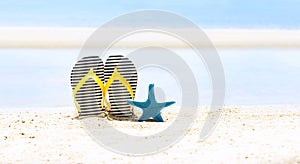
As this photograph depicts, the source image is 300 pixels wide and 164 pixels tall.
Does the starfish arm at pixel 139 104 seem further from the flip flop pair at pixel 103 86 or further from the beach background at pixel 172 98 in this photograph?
the beach background at pixel 172 98

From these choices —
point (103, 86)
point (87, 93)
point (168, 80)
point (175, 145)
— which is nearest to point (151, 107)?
point (103, 86)

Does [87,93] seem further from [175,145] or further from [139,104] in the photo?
[175,145]

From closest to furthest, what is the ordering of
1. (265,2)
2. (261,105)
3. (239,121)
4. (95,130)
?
(95,130), (239,121), (261,105), (265,2)

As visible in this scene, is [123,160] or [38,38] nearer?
[123,160]

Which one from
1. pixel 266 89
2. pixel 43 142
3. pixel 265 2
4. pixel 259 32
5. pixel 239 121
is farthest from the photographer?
pixel 265 2

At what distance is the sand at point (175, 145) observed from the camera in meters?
5.29

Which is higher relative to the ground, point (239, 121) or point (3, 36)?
point (3, 36)

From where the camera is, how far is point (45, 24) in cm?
2723

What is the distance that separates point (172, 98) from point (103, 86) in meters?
2.27

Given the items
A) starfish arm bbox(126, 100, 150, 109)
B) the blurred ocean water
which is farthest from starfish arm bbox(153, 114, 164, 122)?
the blurred ocean water

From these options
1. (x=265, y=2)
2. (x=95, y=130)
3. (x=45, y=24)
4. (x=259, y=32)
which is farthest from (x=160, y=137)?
(x=265, y=2)

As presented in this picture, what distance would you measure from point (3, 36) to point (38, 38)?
126 centimetres

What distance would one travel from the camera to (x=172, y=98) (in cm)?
923

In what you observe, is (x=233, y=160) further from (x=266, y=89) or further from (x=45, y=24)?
(x=45, y=24)
